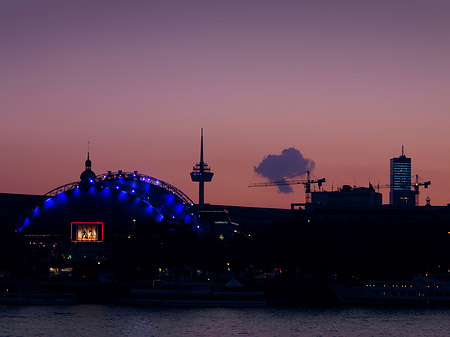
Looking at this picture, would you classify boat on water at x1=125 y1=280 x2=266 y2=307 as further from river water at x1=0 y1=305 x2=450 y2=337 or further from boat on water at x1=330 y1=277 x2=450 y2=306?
boat on water at x1=330 y1=277 x2=450 y2=306

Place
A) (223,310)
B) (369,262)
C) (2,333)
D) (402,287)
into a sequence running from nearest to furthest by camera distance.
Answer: (2,333) → (223,310) → (402,287) → (369,262)

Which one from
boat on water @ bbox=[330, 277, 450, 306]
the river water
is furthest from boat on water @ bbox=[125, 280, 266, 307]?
boat on water @ bbox=[330, 277, 450, 306]

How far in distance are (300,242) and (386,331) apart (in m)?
66.6

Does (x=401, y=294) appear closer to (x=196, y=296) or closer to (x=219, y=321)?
(x=196, y=296)

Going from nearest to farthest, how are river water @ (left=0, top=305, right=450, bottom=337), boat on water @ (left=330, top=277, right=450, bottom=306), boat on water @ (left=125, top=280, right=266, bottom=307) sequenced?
river water @ (left=0, top=305, right=450, bottom=337) < boat on water @ (left=125, top=280, right=266, bottom=307) < boat on water @ (left=330, top=277, right=450, bottom=306)

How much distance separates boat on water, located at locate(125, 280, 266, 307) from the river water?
14.5 ft

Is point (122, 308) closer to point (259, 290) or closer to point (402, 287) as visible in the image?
point (259, 290)

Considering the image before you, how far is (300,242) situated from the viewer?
19200 centimetres

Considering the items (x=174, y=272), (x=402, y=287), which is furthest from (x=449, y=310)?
(x=174, y=272)

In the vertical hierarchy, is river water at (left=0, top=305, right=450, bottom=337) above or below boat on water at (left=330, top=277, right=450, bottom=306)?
below

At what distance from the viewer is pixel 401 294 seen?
16112 cm

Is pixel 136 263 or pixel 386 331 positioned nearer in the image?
pixel 386 331

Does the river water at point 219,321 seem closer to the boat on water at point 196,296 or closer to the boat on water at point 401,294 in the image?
the boat on water at point 196,296

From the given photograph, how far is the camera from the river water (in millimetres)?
124188
